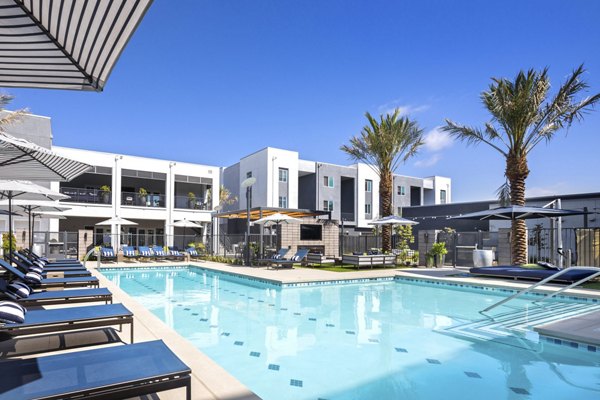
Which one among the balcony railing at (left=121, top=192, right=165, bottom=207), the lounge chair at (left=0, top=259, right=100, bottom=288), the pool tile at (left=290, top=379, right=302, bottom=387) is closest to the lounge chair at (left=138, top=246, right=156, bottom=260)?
the balcony railing at (left=121, top=192, right=165, bottom=207)

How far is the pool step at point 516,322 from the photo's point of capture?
6730 mm

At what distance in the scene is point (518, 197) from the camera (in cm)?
1479

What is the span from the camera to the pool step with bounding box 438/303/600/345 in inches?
265

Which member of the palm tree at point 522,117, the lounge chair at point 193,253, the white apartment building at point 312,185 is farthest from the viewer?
the white apartment building at point 312,185

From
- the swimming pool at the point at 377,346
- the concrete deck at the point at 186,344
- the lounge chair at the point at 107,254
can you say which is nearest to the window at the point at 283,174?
the lounge chair at the point at 107,254

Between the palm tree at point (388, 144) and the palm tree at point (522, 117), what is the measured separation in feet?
14.3

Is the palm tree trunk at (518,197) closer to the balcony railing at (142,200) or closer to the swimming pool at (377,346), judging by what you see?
the swimming pool at (377,346)

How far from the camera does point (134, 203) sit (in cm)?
2770

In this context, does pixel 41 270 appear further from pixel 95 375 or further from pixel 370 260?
pixel 370 260

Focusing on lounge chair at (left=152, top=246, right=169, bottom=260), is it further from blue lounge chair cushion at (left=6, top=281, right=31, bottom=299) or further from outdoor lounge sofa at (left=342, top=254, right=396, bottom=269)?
blue lounge chair cushion at (left=6, top=281, right=31, bottom=299)

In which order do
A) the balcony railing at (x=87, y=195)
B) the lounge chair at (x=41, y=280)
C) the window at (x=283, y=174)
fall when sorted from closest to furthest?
1. the lounge chair at (x=41, y=280)
2. the balcony railing at (x=87, y=195)
3. the window at (x=283, y=174)

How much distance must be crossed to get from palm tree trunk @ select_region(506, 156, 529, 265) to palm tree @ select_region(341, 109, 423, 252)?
5609mm

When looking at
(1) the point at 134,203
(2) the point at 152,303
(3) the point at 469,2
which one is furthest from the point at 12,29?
(1) the point at 134,203

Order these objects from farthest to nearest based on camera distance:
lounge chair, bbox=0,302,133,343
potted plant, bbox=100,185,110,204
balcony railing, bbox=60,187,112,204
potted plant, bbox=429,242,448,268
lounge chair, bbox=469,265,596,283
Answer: potted plant, bbox=100,185,110,204 < balcony railing, bbox=60,187,112,204 < potted plant, bbox=429,242,448,268 < lounge chair, bbox=469,265,596,283 < lounge chair, bbox=0,302,133,343
